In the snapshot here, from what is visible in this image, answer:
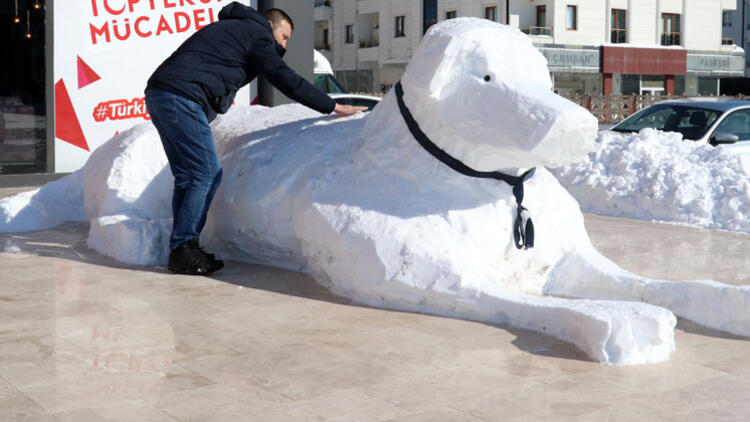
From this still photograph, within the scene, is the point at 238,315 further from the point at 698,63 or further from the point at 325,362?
the point at 698,63

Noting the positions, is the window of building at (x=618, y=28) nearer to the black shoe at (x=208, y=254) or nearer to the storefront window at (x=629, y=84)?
the storefront window at (x=629, y=84)

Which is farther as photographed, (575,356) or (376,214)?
(376,214)

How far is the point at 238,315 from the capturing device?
13.8ft

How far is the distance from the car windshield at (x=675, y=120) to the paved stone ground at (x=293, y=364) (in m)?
6.25

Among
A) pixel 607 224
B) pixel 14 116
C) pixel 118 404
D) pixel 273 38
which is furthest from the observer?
pixel 14 116

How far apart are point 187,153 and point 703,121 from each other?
666 cm

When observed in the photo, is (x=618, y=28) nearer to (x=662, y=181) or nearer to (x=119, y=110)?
(x=119, y=110)

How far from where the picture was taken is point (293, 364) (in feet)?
11.3

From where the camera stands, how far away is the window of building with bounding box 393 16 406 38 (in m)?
38.7

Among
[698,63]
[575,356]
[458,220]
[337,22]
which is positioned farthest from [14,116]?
[698,63]

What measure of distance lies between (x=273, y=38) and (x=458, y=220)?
179cm

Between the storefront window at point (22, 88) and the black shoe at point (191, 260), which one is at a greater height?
the storefront window at point (22, 88)

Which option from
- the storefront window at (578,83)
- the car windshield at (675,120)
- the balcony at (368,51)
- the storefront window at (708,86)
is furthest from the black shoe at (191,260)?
the storefront window at (708,86)

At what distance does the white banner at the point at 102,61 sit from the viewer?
10.2m
